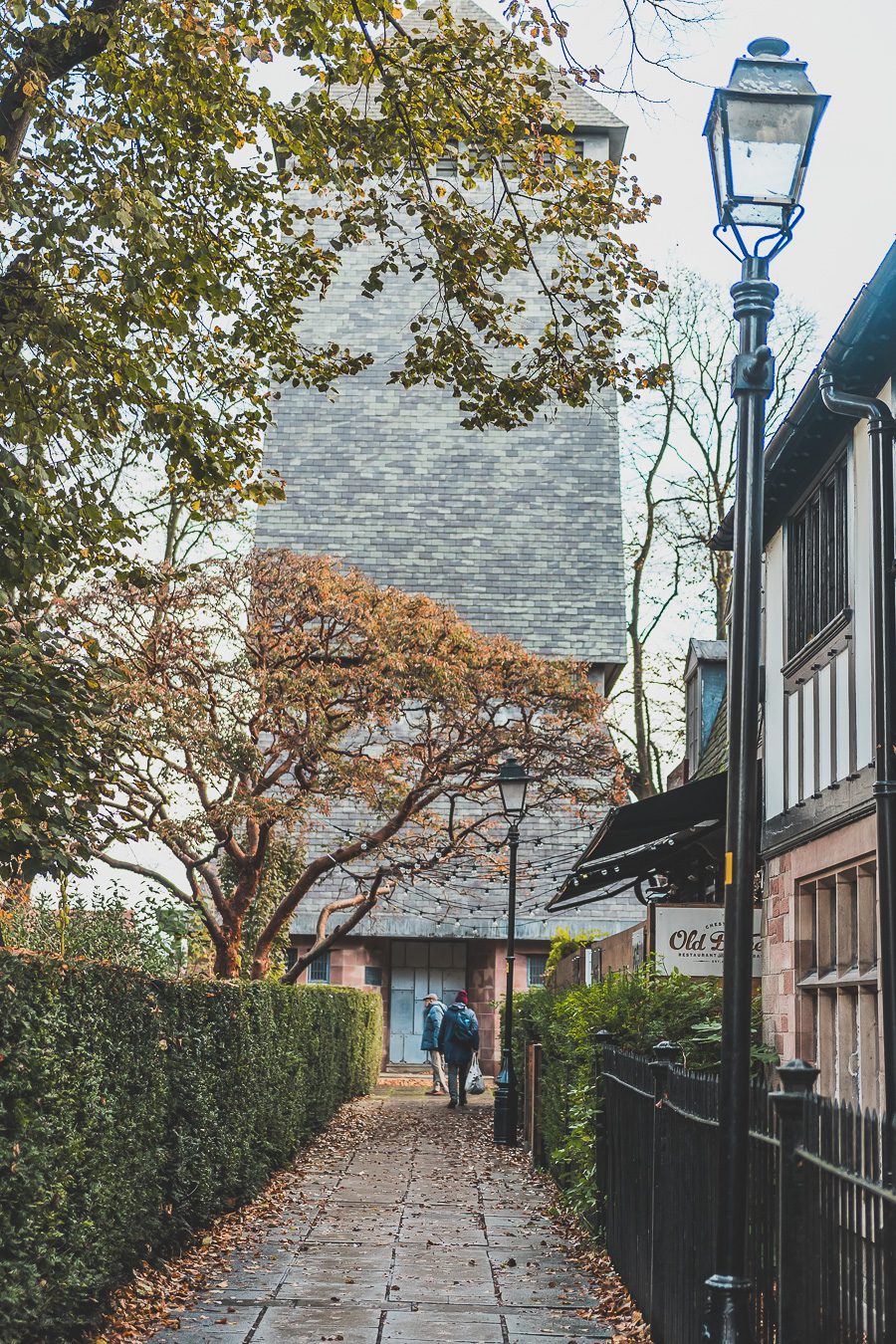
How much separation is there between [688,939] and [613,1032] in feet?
6.92

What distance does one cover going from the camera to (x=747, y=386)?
4879 mm

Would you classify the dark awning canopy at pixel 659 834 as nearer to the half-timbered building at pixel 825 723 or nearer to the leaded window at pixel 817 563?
the half-timbered building at pixel 825 723

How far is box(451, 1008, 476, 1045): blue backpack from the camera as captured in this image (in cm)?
2345

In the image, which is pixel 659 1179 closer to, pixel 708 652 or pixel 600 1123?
pixel 600 1123

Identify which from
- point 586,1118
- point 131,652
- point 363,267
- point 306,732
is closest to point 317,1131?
point 306,732

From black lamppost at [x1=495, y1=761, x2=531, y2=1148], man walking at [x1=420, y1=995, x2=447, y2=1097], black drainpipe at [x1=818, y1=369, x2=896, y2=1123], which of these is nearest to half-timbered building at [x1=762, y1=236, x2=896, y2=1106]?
black drainpipe at [x1=818, y1=369, x2=896, y2=1123]

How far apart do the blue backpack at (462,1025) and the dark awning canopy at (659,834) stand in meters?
8.35

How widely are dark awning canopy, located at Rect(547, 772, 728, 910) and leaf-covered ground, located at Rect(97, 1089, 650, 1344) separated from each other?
3.08 m

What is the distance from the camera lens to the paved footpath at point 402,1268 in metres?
7.64

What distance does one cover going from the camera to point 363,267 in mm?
33688

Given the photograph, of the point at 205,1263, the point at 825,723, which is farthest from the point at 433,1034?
the point at 825,723

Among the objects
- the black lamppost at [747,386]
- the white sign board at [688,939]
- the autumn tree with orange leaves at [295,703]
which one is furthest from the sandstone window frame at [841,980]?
the autumn tree with orange leaves at [295,703]

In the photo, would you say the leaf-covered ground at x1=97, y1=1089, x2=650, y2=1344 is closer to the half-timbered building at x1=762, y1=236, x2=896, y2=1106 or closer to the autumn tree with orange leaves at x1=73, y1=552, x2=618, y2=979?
the half-timbered building at x1=762, y1=236, x2=896, y2=1106

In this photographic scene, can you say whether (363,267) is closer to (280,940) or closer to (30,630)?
(280,940)
